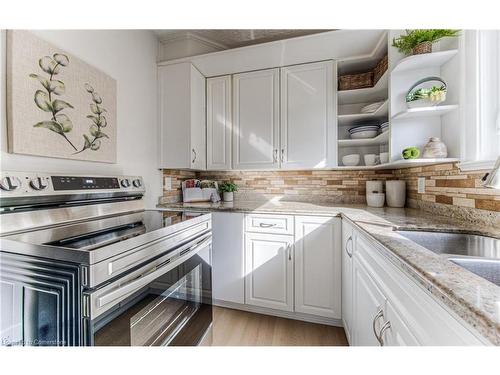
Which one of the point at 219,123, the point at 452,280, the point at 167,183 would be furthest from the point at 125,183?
the point at 452,280

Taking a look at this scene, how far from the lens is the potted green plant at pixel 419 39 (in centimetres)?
126

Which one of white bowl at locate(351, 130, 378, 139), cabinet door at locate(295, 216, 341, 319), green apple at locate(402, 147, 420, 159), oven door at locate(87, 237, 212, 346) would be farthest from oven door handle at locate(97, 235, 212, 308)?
white bowl at locate(351, 130, 378, 139)

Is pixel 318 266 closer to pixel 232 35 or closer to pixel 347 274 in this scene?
pixel 347 274

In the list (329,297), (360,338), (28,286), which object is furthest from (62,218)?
(329,297)

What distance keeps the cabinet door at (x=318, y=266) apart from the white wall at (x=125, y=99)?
138 cm

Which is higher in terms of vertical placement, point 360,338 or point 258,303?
point 360,338

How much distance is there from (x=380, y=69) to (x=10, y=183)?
247cm

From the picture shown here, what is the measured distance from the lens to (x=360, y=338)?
1.11m

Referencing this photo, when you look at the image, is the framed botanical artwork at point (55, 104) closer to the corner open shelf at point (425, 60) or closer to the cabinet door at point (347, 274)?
the cabinet door at point (347, 274)

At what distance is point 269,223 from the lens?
1.71 metres

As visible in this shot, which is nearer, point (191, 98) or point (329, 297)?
point (329, 297)
